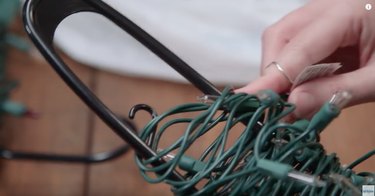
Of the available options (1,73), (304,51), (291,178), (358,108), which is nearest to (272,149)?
(291,178)

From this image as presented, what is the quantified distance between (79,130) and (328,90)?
0.47m

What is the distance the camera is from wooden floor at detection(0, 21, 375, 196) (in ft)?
2.29

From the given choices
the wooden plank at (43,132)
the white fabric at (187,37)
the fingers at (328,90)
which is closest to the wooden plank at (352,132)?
the white fabric at (187,37)

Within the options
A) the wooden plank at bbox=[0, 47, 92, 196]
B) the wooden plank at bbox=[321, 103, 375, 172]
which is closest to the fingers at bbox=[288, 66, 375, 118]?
the wooden plank at bbox=[321, 103, 375, 172]

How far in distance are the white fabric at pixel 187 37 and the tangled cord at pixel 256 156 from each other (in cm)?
43

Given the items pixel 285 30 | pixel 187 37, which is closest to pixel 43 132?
pixel 187 37

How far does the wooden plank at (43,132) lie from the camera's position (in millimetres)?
716

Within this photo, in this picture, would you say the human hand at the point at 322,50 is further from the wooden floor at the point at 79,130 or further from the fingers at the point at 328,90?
the wooden floor at the point at 79,130

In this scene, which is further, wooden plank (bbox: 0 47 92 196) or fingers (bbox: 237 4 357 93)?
wooden plank (bbox: 0 47 92 196)

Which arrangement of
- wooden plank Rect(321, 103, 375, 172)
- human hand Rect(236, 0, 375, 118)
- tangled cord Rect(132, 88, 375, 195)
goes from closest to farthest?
tangled cord Rect(132, 88, 375, 195), human hand Rect(236, 0, 375, 118), wooden plank Rect(321, 103, 375, 172)

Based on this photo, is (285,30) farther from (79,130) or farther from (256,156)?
(79,130)

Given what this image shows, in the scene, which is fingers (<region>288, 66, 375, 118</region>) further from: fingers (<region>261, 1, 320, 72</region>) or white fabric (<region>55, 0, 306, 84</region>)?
white fabric (<region>55, 0, 306, 84</region>)

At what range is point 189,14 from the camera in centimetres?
76

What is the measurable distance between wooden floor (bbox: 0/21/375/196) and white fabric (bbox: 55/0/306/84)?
0.03 m
